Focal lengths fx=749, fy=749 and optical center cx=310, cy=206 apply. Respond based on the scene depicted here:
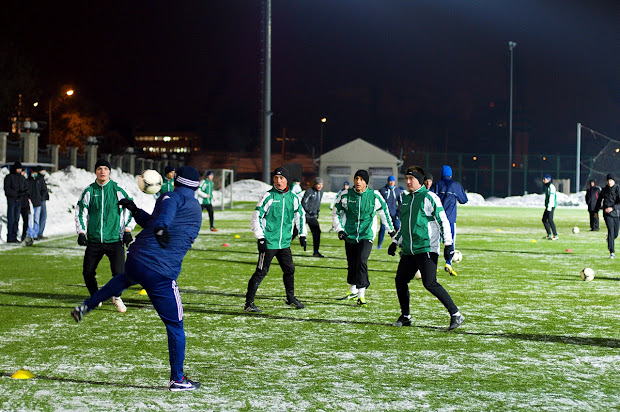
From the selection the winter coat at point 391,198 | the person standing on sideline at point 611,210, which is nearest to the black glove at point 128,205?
the winter coat at point 391,198

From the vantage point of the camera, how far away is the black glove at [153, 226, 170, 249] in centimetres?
562

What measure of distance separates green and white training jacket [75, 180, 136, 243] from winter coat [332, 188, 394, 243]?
2.94 m

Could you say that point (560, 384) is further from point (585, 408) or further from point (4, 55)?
point (4, 55)

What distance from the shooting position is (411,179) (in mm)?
8648

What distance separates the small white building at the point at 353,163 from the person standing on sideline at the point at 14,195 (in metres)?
59.2

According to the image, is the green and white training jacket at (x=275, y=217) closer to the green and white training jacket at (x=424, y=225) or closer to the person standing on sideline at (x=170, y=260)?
the green and white training jacket at (x=424, y=225)

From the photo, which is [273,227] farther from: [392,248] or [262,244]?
[392,248]

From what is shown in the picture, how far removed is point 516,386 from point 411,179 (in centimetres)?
313

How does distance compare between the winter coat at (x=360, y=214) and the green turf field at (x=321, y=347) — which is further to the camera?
the winter coat at (x=360, y=214)

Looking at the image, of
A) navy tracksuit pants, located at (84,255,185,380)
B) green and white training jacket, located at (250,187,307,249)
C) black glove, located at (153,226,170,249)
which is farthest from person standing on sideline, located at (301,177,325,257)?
black glove, located at (153,226,170,249)

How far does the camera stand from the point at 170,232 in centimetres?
589

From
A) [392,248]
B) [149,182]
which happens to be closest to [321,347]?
[392,248]

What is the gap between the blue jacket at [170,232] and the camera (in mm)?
5820

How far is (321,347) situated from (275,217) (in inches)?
Result: 102
